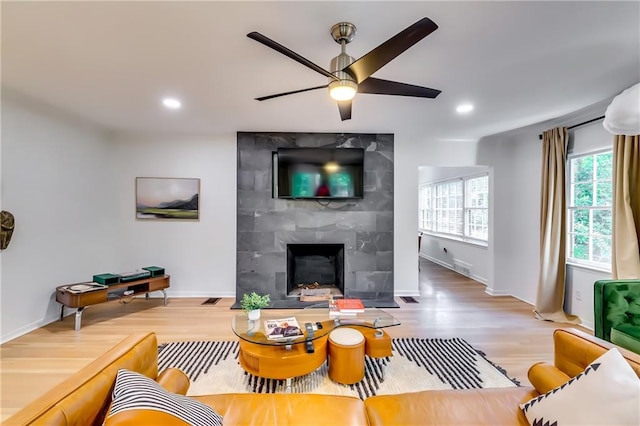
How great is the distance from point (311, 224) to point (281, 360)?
2.44 m

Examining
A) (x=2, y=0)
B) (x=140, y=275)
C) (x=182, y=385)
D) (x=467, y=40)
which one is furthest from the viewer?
(x=140, y=275)

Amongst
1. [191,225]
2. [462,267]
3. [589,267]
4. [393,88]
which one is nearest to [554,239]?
[589,267]

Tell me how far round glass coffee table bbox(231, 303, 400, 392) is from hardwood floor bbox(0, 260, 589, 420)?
42cm

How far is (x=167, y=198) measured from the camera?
13.8 feet

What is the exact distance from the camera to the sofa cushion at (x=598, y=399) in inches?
37.1

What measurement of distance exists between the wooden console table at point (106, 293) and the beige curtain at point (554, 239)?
5076 millimetres

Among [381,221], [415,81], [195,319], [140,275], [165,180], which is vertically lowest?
[195,319]

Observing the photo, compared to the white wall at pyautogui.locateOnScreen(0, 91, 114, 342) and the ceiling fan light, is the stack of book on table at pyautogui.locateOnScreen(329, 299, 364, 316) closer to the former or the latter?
the ceiling fan light

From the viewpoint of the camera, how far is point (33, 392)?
202 cm

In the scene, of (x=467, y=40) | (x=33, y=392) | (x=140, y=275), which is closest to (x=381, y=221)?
(x=467, y=40)

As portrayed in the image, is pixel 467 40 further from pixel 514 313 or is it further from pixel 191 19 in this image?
pixel 514 313

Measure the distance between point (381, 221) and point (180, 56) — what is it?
3.22 meters

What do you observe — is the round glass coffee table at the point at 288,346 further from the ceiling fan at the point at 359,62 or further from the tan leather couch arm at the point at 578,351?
→ the ceiling fan at the point at 359,62

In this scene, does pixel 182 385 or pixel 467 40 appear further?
pixel 467 40
